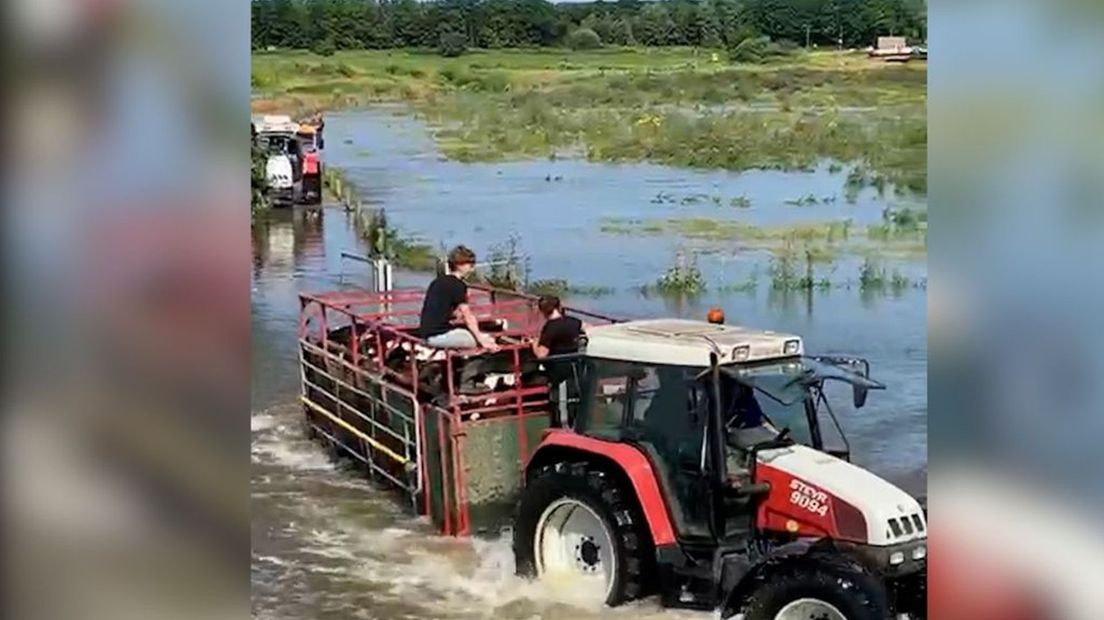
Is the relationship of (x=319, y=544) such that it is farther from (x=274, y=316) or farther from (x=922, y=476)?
(x=922, y=476)

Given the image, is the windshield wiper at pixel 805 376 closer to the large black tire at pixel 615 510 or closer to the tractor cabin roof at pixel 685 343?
the tractor cabin roof at pixel 685 343

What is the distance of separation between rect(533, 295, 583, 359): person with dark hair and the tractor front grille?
0.79 meters

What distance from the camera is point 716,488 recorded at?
3.22 metres

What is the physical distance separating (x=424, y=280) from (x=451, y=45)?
0.55 metres

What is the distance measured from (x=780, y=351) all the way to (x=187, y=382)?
54.0 inches

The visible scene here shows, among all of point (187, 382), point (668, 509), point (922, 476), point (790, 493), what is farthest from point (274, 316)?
point (922, 476)

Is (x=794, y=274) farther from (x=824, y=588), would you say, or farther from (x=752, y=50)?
(x=824, y=588)

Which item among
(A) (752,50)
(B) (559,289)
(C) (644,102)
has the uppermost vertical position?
(A) (752,50)

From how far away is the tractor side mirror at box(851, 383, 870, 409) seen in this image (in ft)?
10.5

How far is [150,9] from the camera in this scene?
3459 mm

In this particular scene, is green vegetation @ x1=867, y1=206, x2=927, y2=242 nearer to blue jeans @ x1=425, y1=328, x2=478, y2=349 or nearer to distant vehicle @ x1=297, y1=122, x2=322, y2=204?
blue jeans @ x1=425, y1=328, x2=478, y2=349

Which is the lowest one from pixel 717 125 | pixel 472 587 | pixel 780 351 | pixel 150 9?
pixel 472 587

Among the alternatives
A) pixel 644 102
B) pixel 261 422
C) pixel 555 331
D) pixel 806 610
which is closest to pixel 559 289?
pixel 555 331

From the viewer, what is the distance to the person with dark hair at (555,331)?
339cm
